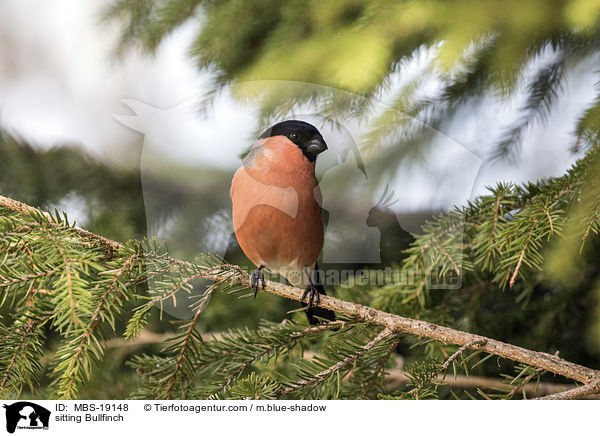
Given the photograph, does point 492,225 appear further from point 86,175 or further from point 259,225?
point 86,175

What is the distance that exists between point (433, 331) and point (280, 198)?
22 cm

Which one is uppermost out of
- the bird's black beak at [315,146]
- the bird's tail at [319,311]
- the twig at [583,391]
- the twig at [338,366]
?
the bird's black beak at [315,146]

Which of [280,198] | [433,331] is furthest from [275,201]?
[433,331]

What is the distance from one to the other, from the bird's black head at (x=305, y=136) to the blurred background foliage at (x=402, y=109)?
6 cm

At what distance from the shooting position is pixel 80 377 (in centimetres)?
45

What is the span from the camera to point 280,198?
0.56 metres

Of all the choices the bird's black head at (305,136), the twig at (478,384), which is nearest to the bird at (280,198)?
the bird's black head at (305,136)

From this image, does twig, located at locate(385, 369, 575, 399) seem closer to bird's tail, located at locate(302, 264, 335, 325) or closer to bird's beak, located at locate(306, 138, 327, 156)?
bird's tail, located at locate(302, 264, 335, 325)

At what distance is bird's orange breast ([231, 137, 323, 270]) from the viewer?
54 cm

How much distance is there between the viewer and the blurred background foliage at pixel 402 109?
1.84 ft

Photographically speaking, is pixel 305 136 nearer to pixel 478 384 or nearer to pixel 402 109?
pixel 402 109

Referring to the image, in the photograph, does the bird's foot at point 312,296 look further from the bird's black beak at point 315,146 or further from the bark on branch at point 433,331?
the bird's black beak at point 315,146
